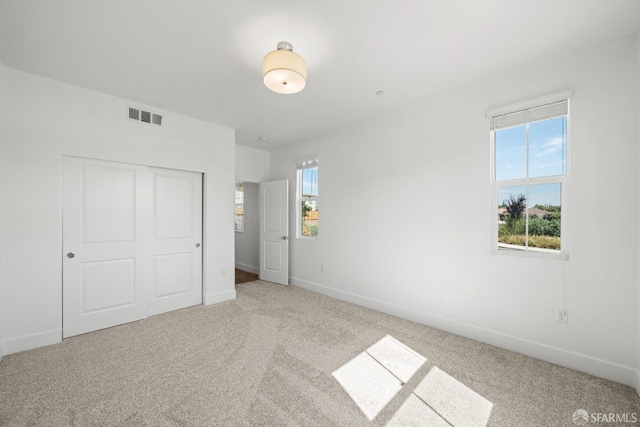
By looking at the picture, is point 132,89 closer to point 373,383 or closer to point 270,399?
point 270,399

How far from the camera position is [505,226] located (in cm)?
277

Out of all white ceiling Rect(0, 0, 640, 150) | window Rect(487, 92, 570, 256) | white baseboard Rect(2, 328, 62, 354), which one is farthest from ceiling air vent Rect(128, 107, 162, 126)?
window Rect(487, 92, 570, 256)

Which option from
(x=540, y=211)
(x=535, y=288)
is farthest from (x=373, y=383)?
(x=540, y=211)

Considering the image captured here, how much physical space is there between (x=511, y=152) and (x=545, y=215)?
2.29ft

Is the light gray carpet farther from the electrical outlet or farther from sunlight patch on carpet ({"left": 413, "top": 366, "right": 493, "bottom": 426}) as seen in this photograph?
the electrical outlet

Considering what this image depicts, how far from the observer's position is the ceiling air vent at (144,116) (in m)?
3.29

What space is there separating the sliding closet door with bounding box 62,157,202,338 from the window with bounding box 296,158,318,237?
178 cm

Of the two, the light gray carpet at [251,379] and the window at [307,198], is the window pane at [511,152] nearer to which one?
the light gray carpet at [251,379]

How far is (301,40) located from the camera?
215cm

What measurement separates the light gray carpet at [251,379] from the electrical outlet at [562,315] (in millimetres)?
415

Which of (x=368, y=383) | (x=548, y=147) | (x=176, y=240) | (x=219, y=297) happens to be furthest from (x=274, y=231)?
(x=548, y=147)

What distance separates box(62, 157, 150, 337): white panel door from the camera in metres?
2.92

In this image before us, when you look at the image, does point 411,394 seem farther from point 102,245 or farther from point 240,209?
point 240,209

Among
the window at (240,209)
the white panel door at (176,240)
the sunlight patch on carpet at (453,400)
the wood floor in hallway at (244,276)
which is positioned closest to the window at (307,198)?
the wood floor in hallway at (244,276)
